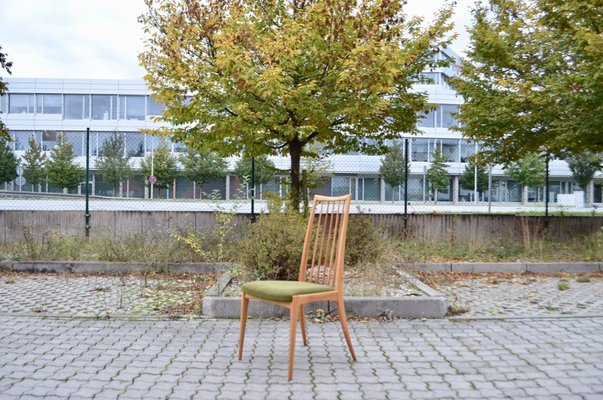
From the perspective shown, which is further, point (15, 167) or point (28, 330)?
point (15, 167)

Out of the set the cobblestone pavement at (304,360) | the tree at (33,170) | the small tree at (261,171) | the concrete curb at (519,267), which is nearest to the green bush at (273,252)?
the cobblestone pavement at (304,360)

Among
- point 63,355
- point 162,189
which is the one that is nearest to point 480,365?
point 63,355

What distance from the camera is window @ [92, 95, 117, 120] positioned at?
47.7m

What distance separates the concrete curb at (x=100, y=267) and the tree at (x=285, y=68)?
2462 mm

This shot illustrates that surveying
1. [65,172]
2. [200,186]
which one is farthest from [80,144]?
[200,186]

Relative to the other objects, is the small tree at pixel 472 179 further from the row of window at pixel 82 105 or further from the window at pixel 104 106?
the window at pixel 104 106

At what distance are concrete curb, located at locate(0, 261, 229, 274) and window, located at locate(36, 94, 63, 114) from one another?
42476mm

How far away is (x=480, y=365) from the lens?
426cm

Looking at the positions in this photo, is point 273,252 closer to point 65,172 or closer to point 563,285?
point 563,285

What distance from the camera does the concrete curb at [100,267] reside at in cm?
879

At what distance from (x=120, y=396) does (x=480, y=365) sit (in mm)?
2651

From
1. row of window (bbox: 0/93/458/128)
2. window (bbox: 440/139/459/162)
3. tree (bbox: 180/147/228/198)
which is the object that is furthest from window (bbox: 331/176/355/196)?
row of window (bbox: 0/93/458/128)

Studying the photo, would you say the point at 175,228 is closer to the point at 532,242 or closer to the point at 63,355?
the point at 63,355

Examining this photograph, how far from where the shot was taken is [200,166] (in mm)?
18859
